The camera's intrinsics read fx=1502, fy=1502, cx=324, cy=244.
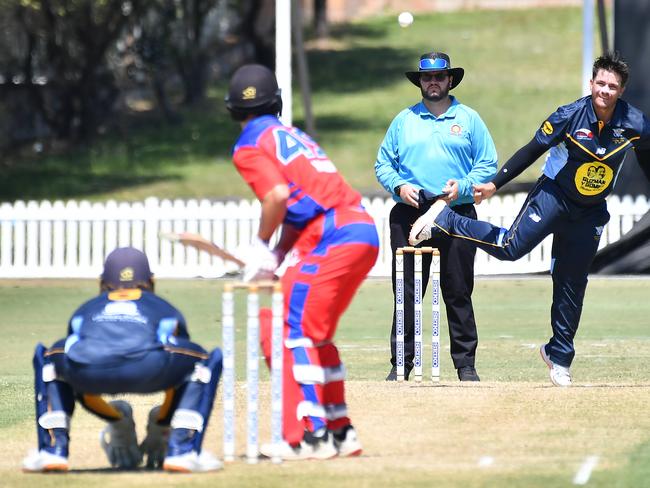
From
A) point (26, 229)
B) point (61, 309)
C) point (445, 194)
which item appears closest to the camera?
point (445, 194)

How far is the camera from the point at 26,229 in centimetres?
2198

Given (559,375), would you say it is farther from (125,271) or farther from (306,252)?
(125,271)

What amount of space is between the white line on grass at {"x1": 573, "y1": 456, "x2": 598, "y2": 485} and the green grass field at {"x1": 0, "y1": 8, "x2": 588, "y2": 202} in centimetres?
2206

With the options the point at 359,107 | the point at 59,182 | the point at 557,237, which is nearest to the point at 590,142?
the point at 557,237

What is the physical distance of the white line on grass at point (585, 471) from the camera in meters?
7.09

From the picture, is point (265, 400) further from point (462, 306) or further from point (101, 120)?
point (101, 120)

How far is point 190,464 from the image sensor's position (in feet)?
23.8

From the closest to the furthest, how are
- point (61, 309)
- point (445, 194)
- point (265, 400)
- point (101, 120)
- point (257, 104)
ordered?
point (257, 104), point (265, 400), point (445, 194), point (61, 309), point (101, 120)

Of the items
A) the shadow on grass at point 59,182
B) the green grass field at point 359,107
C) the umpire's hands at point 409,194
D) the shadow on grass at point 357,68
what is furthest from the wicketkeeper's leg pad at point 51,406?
the shadow on grass at point 357,68

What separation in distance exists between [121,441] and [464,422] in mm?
2134

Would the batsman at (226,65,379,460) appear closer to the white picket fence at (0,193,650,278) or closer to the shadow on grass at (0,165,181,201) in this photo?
the white picket fence at (0,193,650,278)

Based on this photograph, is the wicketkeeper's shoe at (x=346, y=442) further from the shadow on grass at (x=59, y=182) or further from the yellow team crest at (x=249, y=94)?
the shadow on grass at (x=59, y=182)

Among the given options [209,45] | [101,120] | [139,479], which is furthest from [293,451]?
[209,45]

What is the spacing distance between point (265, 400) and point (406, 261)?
2016 millimetres
